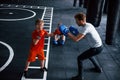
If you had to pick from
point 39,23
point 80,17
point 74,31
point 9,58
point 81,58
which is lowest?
point 9,58

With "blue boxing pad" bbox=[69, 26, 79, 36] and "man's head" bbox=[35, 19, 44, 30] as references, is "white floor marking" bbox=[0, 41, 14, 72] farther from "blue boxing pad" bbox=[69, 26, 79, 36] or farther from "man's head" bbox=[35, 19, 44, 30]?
"blue boxing pad" bbox=[69, 26, 79, 36]

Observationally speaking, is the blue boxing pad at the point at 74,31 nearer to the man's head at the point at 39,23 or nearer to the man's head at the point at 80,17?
the man's head at the point at 80,17

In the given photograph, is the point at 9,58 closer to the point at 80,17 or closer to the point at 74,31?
the point at 74,31

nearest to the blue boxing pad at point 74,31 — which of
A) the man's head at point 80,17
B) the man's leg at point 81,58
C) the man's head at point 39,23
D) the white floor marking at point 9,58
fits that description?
the man's leg at point 81,58

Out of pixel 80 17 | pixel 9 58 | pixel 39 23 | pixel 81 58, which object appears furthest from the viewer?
pixel 9 58

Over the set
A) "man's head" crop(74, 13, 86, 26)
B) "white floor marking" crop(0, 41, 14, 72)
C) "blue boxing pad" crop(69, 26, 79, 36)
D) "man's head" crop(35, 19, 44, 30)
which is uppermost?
"man's head" crop(74, 13, 86, 26)

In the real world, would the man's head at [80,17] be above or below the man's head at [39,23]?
above

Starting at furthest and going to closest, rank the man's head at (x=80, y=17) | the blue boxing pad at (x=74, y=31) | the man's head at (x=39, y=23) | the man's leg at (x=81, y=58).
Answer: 1. the blue boxing pad at (x=74, y=31)
2. the man's leg at (x=81, y=58)
3. the man's head at (x=39, y=23)
4. the man's head at (x=80, y=17)

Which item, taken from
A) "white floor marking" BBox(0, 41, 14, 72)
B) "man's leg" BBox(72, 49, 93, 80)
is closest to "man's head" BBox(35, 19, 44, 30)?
"man's leg" BBox(72, 49, 93, 80)

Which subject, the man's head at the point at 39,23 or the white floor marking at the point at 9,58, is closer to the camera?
the man's head at the point at 39,23

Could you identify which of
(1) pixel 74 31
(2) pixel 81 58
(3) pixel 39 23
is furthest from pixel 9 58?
(2) pixel 81 58

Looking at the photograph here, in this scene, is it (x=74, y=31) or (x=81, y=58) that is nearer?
(x=81, y=58)

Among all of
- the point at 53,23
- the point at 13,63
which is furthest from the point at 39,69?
the point at 53,23

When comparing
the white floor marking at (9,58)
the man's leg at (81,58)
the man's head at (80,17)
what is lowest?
the white floor marking at (9,58)
